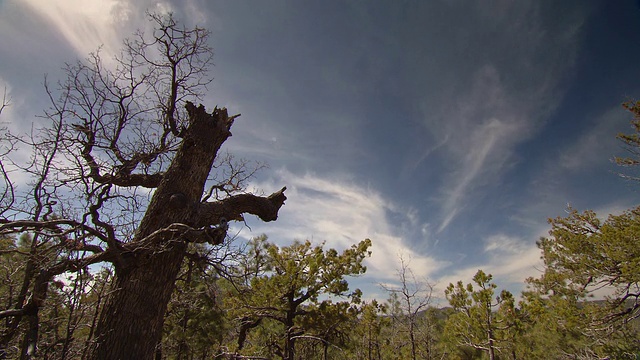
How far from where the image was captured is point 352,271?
11.3 meters

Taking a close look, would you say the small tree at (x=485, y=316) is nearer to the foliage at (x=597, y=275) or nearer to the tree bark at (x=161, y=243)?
the foliage at (x=597, y=275)

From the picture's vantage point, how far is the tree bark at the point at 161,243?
9.77 ft

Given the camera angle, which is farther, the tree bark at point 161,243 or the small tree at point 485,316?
the small tree at point 485,316

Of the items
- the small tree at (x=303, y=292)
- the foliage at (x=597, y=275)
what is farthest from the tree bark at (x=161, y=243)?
the foliage at (x=597, y=275)

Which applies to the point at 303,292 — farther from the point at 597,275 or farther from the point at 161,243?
the point at 597,275

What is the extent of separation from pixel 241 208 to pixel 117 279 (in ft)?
6.09

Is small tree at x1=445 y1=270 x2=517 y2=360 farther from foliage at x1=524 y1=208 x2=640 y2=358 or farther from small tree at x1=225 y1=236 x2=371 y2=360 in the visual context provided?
small tree at x1=225 y1=236 x2=371 y2=360

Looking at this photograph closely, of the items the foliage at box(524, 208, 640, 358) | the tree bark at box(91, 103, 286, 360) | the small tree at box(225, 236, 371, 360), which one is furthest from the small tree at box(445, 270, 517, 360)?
the tree bark at box(91, 103, 286, 360)

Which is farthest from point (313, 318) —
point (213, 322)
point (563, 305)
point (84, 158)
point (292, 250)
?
point (563, 305)

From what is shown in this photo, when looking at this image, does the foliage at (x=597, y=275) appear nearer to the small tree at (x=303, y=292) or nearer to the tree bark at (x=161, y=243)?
the small tree at (x=303, y=292)

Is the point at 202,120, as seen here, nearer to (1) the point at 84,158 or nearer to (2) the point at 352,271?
(1) the point at 84,158

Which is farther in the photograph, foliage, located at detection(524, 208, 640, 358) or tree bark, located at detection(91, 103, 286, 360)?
foliage, located at detection(524, 208, 640, 358)

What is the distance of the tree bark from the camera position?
2.98 m

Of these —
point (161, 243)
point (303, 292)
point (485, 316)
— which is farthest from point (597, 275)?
point (161, 243)
